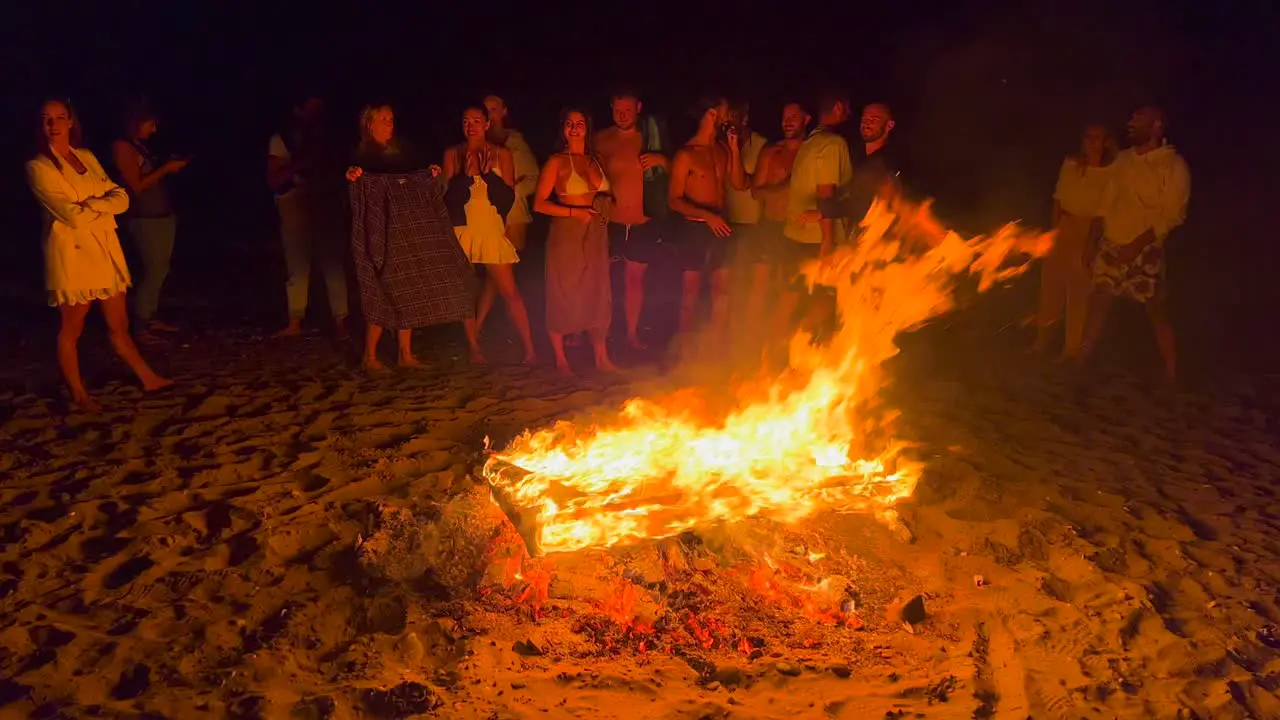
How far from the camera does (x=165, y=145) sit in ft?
63.0

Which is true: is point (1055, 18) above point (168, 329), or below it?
above

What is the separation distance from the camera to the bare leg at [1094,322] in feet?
25.3

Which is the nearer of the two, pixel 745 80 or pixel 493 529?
pixel 493 529

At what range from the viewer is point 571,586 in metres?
4.26

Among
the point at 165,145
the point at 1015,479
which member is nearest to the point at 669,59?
the point at 165,145

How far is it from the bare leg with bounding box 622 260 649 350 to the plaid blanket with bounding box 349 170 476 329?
1.44 meters

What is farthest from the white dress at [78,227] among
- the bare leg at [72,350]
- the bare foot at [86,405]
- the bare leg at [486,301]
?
the bare leg at [486,301]

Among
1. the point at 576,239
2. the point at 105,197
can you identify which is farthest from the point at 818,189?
the point at 105,197

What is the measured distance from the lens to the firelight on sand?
4.70 metres

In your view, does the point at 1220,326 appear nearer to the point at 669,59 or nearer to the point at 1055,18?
the point at 1055,18

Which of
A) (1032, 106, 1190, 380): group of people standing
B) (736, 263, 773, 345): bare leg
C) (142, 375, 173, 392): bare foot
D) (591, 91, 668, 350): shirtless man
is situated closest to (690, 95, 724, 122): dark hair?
(591, 91, 668, 350): shirtless man

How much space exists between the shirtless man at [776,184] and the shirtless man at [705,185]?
19 cm

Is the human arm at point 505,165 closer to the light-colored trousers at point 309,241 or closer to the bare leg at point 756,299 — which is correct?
the light-colored trousers at point 309,241

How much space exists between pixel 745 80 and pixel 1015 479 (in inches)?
543
